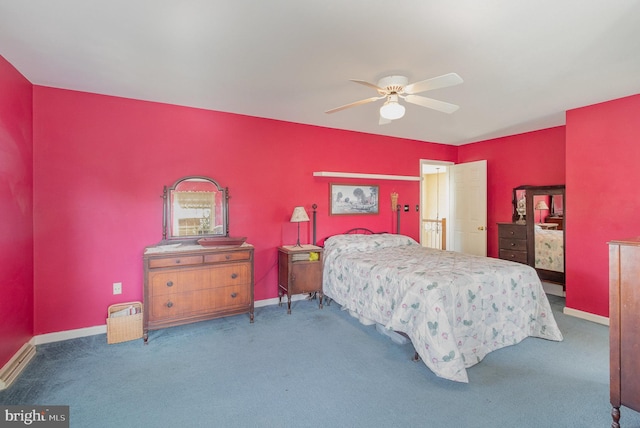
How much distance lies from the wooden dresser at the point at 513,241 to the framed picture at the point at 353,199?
79.3 inches

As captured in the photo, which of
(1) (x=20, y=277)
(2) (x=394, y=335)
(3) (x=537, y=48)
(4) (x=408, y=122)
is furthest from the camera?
(4) (x=408, y=122)

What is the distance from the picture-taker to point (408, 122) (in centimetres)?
435

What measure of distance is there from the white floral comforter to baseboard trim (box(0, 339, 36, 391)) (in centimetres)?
295

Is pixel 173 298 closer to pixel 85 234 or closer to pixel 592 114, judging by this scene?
pixel 85 234

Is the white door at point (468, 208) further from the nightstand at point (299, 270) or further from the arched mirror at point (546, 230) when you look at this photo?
the nightstand at point (299, 270)

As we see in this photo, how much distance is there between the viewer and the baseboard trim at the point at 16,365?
229 centimetres

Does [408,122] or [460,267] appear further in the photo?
[408,122]

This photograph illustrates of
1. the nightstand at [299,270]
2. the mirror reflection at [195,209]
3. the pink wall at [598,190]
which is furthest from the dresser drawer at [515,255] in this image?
the mirror reflection at [195,209]

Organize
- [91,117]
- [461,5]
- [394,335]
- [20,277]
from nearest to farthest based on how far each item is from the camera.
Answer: [461,5] < [20,277] < [394,335] < [91,117]

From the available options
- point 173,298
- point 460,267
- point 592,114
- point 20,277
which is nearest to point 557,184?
point 592,114

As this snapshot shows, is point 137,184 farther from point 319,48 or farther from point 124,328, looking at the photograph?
point 319,48

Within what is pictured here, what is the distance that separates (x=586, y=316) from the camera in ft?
11.9

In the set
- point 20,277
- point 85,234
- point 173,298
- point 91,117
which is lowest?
point 173,298

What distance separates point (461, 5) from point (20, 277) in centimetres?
399
